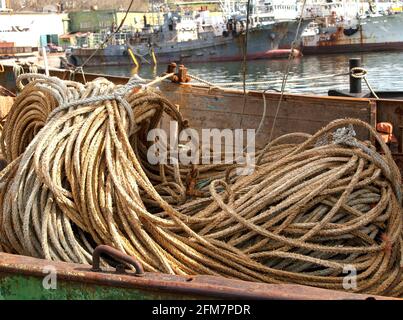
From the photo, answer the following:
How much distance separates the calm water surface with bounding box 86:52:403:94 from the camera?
84.7 ft

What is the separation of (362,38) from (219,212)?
4199cm

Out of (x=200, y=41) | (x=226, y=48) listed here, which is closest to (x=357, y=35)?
(x=226, y=48)

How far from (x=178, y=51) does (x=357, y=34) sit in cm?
1432

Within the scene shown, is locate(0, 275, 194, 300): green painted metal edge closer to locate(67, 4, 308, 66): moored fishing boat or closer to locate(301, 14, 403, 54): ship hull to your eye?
locate(67, 4, 308, 66): moored fishing boat

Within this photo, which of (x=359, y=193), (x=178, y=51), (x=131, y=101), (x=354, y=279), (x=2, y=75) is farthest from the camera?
(x=178, y=51)

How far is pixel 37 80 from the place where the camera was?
439 centimetres

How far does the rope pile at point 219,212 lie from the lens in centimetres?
311

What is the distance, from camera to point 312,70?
34156 millimetres

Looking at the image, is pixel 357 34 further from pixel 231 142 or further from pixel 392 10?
pixel 231 142

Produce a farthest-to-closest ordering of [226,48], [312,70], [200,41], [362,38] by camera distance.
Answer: [200,41], [226,48], [362,38], [312,70]

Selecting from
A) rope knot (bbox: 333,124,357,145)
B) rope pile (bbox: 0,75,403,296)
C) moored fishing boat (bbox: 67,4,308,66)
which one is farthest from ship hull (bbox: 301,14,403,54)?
rope pile (bbox: 0,75,403,296)

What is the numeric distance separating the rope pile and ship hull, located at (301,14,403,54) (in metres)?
40.9

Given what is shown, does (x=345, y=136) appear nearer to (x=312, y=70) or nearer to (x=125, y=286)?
(x=125, y=286)
